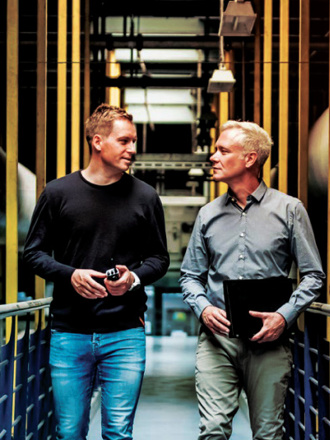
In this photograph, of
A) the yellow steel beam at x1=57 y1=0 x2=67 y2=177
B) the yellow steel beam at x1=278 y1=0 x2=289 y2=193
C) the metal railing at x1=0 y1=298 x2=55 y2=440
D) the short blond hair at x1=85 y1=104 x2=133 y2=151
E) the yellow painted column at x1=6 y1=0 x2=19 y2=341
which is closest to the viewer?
the short blond hair at x1=85 y1=104 x2=133 y2=151

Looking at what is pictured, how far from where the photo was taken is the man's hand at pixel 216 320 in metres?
2.43

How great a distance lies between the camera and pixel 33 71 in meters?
14.3

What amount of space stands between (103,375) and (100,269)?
34 cm

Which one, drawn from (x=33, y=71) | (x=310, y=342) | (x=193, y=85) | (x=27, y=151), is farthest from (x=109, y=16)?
(x=310, y=342)

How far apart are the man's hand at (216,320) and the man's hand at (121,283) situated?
A: 0.26m

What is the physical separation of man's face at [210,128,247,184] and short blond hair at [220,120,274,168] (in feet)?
0.06

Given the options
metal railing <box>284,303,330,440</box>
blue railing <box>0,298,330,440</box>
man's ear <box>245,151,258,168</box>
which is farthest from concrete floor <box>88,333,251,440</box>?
man's ear <box>245,151,258,168</box>

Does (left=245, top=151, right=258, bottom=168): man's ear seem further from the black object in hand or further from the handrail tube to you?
the handrail tube

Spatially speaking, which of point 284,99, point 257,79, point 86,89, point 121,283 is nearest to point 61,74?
point 86,89

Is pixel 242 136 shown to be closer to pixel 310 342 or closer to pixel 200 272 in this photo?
pixel 200 272

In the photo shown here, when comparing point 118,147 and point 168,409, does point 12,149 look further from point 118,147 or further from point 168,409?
point 118,147

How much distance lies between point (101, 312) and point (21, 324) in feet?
63.1

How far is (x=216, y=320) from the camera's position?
2439mm

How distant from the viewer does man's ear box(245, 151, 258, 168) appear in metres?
2.59
